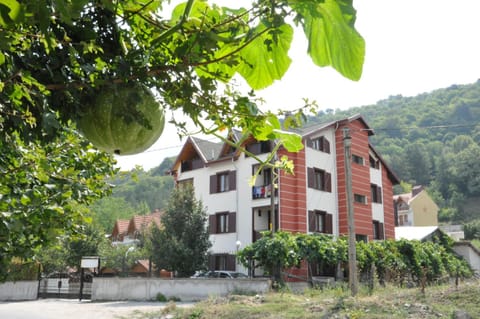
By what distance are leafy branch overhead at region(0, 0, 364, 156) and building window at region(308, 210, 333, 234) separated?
25933mm

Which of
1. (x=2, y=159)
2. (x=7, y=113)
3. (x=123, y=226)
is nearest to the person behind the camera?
(x=7, y=113)

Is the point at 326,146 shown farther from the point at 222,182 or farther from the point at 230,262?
the point at 230,262

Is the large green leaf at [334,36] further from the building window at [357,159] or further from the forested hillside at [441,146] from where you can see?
the forested hillside at [441,146]

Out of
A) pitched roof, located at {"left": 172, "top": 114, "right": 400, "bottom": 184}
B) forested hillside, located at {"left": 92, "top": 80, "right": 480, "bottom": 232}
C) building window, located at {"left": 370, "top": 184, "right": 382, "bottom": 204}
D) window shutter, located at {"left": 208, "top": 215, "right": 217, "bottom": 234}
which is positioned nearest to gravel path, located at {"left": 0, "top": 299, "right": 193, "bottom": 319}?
window shutter, located at {"left": 208, "top": 215, "right": 217, "bottom": 234}

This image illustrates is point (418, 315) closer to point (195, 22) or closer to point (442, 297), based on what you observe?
point (442, 297)

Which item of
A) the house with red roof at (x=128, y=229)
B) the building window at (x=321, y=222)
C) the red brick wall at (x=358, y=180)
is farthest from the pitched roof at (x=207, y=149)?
the house with red roof at (x=128, y=229)

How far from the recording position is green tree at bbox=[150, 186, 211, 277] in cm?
2419

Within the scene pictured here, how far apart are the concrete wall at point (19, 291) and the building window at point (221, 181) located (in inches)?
438

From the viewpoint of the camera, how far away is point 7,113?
1293 mm

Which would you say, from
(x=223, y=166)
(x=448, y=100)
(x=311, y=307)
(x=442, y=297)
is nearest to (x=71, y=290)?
(x=223, y=166)

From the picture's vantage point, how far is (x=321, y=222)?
27.4 metres

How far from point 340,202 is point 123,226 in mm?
25460

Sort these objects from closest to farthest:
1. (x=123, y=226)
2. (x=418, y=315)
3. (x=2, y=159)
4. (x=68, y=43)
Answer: (x=68, y=43)
(x=2, y=159)
(x=418, y=315)
(x=123, y=226)

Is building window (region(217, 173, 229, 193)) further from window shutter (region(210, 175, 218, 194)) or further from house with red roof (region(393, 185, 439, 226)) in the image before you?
house with red roof (region(393, 185, 439, 226))
